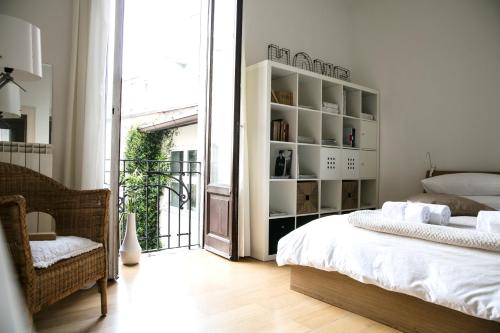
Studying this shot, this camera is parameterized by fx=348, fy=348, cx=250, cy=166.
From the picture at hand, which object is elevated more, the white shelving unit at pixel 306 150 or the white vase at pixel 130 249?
the white shelving unit at pixel 306 150

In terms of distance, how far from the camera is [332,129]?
3697mm

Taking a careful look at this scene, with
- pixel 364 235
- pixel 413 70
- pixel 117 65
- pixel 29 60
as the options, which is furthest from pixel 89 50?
pixel 413 70

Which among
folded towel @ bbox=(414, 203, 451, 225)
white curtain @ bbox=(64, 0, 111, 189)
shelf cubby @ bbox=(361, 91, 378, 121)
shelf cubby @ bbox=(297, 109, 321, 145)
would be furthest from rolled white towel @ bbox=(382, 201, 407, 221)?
shelf cubby @ bbox=(361, 91, 378, 121)

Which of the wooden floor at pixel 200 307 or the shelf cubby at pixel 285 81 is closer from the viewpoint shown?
the wooden floor at pixel 200 307

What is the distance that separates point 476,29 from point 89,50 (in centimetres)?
340

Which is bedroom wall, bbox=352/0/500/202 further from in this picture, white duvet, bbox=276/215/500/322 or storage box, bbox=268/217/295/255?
white duvet, bbox=276/215/500/322

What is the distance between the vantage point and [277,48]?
3537 mm

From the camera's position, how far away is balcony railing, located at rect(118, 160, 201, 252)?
368 cm

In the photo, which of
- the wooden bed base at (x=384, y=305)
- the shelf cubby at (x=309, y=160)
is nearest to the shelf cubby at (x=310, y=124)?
the shelf cubby at (x=309, y=160)

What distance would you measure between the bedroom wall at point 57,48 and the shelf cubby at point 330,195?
2.42 m

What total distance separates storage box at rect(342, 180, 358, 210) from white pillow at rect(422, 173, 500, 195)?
2.53 ft

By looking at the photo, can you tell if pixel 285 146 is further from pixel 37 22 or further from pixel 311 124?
pixel 37 22

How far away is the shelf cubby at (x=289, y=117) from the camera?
3.23 metres

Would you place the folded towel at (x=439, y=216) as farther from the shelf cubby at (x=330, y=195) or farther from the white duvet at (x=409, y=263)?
the shelf cubby at (x=330, y=195)
